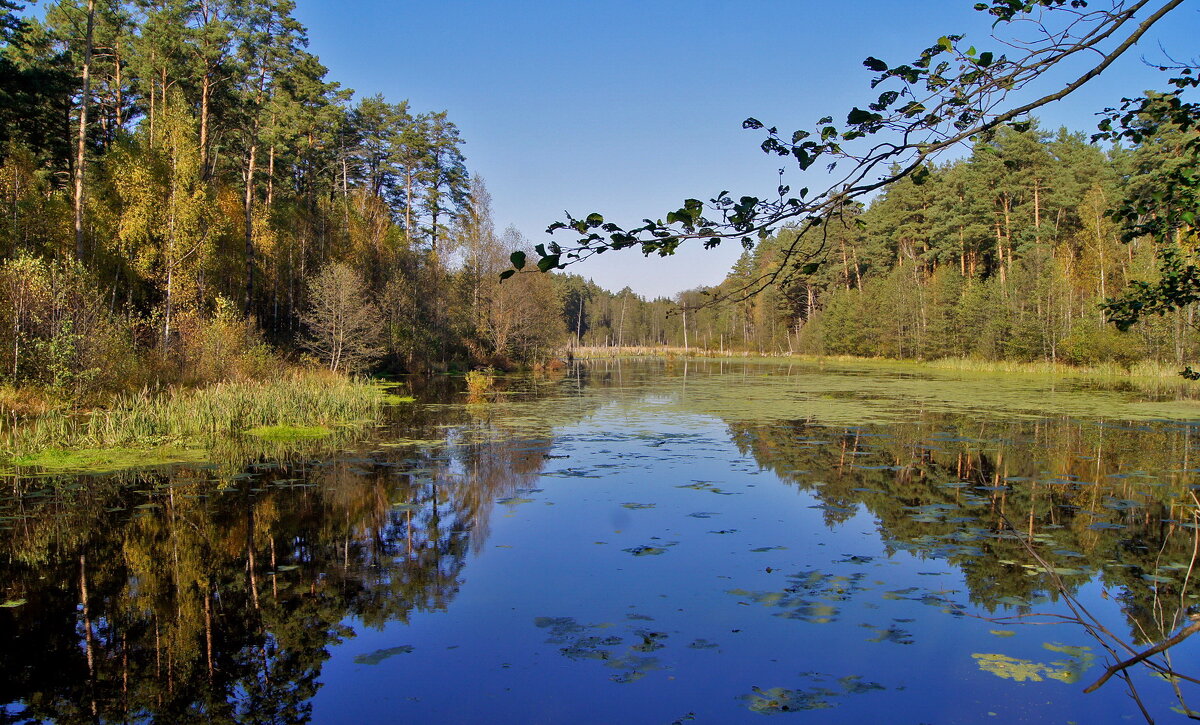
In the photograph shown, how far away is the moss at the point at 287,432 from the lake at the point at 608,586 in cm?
A: 173

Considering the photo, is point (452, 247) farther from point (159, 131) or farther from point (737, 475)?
point (737, 475)

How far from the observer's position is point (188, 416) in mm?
13867

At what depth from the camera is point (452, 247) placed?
41.0 meters

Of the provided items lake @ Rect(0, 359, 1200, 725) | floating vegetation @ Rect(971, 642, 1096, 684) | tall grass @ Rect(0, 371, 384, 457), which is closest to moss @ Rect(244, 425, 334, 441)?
tall grass @ Rect(0, 371, 384, 457)

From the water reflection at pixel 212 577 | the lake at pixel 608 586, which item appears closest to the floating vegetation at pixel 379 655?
the lake at pixel 608 586

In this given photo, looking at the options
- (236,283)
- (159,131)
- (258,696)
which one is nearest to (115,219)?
(159,131)

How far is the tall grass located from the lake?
1573 millimetres

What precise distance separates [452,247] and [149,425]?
95.7ft

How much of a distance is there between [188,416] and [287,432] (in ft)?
6.00

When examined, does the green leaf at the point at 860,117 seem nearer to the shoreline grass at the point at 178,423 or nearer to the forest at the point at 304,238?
the forest at the point at 304,238

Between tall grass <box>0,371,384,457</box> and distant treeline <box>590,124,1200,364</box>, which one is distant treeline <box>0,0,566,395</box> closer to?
tall grass <box>0,371,384,457</box>

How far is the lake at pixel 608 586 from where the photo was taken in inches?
171

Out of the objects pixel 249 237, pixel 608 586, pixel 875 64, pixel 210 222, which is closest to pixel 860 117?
pixel 875 64

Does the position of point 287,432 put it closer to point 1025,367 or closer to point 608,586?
point 608,586
